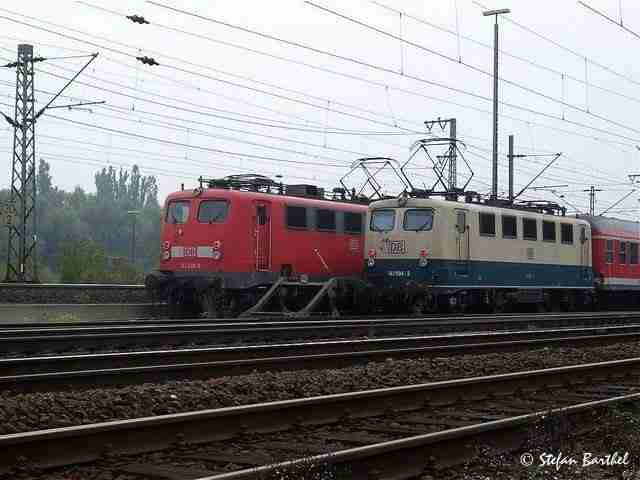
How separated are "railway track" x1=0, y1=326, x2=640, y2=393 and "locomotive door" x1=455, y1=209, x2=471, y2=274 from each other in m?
7.82

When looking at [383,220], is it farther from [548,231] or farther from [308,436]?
[308,436]

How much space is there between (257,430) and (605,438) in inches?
113

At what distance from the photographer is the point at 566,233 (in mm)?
28984

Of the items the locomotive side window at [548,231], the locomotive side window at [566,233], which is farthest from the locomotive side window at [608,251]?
the locomotive side window at [548,231]

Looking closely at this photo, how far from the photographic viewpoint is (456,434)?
717cm

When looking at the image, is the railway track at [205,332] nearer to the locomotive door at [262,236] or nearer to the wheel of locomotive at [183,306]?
the locomotive door at [262,236]

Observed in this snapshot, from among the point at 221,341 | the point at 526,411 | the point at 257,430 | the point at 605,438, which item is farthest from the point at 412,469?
the point at 221,341

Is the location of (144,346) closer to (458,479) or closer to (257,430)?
(257,430)

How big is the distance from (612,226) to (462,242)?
1035 cm

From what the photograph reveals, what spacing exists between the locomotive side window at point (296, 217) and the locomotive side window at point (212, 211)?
1.65m

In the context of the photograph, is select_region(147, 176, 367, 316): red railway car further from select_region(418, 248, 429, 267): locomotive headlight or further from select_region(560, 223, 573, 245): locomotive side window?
select_region(560, 223, 573, 245): locomotive side window

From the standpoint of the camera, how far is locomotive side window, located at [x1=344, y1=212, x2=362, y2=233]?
84.3ft

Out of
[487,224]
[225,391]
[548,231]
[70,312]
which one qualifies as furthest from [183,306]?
[225,391]

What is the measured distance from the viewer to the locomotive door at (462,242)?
24.5m
